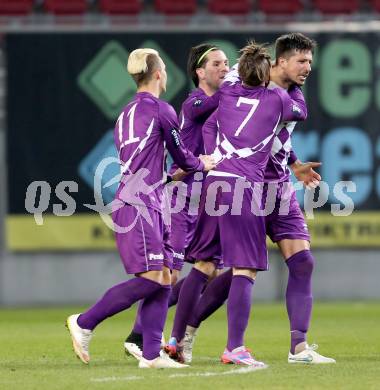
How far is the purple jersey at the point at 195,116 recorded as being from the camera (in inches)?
321

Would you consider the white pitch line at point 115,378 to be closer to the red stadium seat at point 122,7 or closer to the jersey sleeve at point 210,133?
the jersey sleeve at point 210,133

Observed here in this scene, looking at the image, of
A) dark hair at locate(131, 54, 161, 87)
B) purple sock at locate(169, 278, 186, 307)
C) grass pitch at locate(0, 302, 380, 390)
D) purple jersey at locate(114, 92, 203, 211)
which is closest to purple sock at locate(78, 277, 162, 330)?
grass pitch at locate(0, 302, 380, 390)

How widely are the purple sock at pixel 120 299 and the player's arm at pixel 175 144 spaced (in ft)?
2.42

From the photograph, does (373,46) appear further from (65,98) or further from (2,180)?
(2,180)

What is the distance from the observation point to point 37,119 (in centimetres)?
1480

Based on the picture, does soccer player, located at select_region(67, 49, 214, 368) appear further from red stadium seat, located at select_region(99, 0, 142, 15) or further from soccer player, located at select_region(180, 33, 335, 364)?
red stadium seat, located at select_region(99, 0, 142, 15)

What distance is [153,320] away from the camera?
24.1 feet

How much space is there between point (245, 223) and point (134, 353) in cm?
121

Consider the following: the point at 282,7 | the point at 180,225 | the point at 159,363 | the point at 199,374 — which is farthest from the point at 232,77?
the point at 282,7

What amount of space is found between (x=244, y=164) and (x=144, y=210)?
79 cm

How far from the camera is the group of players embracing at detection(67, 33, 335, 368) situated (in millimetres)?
7316

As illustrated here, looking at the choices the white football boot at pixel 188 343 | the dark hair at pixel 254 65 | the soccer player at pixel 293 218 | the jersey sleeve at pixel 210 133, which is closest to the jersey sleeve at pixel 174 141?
the dark hair at pixel 254 65

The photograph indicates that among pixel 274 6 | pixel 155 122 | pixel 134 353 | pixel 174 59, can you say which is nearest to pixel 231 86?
pixel 155 122

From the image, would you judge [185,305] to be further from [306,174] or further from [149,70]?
[149,70]
